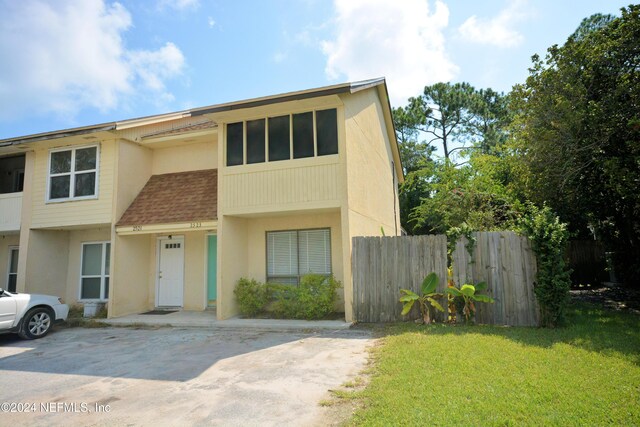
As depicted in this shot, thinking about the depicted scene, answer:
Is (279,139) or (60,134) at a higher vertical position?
(60,134)

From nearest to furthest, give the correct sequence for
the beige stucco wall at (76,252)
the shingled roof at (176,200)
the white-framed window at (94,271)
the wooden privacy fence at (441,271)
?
the wooden privacy fence at (441,271)
the shingled roof at (176,200)
the white-framed window at (94,271)
the beige stucco wall at (76,252)

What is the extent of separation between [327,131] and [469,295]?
533 cm

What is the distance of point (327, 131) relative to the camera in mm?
10125

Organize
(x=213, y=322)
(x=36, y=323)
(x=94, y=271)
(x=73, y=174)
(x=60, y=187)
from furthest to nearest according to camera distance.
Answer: (x=94, y=271) < (x=60, y=187) < (x=73, y=174) < (x=213, y=322) < (x=36, y=323)

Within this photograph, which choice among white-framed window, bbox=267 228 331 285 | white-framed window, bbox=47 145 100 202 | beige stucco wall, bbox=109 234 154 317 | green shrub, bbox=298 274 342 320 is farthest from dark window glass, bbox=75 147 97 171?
green shrub, bbox=298 274 342 320

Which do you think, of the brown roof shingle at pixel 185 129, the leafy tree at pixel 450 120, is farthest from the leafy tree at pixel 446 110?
the brown roof shingle at pixel 185 129

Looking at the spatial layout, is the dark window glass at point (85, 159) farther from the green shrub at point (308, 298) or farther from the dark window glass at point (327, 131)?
the dark window glass at point (327, 131)

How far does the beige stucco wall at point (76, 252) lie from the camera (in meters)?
13.5

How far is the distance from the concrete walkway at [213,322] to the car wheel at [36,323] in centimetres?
144

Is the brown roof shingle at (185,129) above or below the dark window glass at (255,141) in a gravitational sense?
above

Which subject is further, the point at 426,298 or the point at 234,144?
the point at 234,144

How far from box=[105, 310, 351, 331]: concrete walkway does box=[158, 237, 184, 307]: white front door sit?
3.33 feet

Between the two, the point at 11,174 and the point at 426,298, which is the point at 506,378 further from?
the point at 11,174

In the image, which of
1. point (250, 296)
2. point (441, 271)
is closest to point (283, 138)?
point (250, 296)
